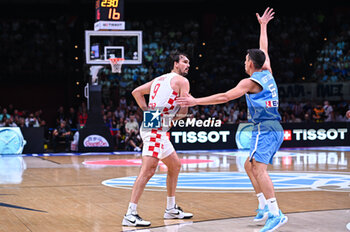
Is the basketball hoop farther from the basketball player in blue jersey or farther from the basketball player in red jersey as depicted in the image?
the basketball player in blue jersey

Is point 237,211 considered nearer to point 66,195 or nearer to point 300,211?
point 300,211

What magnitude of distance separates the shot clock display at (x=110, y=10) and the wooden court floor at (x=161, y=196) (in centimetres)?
543

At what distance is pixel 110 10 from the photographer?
17938 mm

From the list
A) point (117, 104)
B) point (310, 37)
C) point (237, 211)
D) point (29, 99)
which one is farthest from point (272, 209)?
point (310, 37)

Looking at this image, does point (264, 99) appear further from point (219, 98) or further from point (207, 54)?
point (207, 54)

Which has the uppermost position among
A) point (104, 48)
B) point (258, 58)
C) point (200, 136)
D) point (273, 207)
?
point (104, 48)

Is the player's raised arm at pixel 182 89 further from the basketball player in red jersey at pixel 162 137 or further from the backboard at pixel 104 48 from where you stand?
the backboard at pixel 104 48

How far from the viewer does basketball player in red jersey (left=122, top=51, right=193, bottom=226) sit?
250 inches

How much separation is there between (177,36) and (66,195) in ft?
67.4

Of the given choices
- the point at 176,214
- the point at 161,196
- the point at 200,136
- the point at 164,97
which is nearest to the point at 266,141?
the point at 164,97

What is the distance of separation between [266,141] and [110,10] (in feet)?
42.3

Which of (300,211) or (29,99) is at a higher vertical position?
(29,99)

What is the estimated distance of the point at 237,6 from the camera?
27250 mm

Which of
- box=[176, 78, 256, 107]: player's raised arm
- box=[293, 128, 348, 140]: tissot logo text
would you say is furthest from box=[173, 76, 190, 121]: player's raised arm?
box=[293, 128, 348, 140]: tissot logo text
